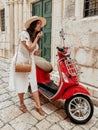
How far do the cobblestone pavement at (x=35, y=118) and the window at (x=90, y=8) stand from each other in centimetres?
210

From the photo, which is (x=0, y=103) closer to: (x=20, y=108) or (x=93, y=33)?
(x=20, y=108)

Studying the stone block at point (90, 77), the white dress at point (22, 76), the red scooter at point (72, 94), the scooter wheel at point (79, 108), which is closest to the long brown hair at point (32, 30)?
the white dress at point (22, 76)

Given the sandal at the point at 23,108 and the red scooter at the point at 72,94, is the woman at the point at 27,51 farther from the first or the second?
the red scooter at the point at 72,94

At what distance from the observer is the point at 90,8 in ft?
13.4

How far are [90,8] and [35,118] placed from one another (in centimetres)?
268

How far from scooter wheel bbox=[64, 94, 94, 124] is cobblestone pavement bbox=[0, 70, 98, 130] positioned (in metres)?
0.11

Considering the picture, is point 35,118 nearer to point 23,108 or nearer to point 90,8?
point 23,108

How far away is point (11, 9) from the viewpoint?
8.16 meters

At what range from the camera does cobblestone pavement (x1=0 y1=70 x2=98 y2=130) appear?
9.53 feet

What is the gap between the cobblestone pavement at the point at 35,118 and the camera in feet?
9.53

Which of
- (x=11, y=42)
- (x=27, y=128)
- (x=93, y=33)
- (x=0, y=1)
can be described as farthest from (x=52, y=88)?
(x=0, y=1)

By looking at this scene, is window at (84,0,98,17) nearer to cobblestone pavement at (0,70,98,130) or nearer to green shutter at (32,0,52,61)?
green shutter at (32,0,52,61)

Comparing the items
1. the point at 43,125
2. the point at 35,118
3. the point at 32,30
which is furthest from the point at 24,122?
the point at 32,30

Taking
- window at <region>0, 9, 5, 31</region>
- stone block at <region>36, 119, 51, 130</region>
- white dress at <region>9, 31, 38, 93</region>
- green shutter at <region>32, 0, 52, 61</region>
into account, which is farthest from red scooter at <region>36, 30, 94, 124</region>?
window at <region>0, 9, 5, 31</region>
